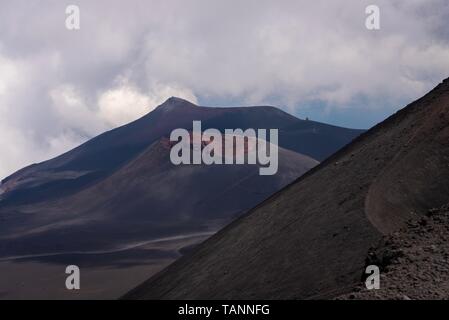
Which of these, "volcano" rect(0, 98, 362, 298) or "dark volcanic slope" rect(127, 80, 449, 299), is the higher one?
"volcano" rect(0, 98, 362, 298)

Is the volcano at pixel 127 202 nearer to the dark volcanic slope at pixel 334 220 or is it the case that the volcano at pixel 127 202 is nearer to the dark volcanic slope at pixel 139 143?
the dark volcanic slope at pixel 139 143

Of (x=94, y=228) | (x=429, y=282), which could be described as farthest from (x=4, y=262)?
(x=429, y=282)

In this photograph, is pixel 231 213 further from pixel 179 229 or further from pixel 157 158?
pixel 157 158

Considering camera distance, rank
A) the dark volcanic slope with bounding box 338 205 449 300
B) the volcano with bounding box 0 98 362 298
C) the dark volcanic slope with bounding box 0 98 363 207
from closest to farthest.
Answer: the dark volcanic slope with bounding box 338 205 449 300 < the volcano with bounding box 0 98 362 298 < the dark volcanic slope with bounding box 0 98 363 207

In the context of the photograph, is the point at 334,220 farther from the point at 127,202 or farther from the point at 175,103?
the point at 175,103

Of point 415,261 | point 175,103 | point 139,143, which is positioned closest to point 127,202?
point 139,143

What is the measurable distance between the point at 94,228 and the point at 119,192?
15.6m

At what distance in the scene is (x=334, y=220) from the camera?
17.7 meters

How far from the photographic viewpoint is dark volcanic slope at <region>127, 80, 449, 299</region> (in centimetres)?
1553

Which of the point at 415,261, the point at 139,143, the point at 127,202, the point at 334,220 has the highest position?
the point at 139,143

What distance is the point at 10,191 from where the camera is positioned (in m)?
124

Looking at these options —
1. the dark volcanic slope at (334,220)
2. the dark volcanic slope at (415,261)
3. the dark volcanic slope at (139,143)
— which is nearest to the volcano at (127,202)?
the dark volcanic slope at (139,143)

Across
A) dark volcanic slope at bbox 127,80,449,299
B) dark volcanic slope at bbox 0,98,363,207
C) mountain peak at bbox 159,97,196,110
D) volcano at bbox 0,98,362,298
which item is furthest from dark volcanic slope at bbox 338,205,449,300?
mountain peak at bbox 159,97,196,110

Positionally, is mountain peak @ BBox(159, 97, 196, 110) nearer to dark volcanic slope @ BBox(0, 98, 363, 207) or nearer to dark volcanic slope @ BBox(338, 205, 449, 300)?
dark volcanic slope @ BBox(0, 98, 363, 207)
